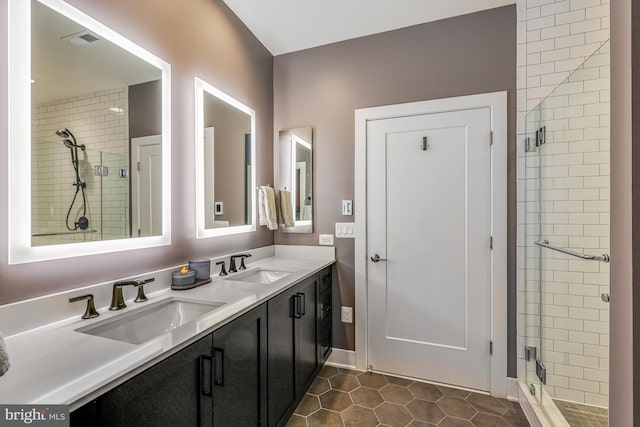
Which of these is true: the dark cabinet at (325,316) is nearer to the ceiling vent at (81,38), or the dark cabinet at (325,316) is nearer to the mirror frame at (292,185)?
the mirror frame at (292,185)

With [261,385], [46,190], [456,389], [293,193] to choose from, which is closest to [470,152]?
[293,193]

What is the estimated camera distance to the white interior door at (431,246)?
2123 mm

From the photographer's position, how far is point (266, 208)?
2418 millimetres

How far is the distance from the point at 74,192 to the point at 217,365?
95cm

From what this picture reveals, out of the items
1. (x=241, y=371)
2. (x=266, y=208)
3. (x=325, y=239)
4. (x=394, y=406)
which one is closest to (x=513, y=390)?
(x=394, y=406)

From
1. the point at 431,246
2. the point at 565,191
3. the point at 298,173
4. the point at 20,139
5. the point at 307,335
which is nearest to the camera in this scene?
the point at 20,139

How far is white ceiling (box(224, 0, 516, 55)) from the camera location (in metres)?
2.07

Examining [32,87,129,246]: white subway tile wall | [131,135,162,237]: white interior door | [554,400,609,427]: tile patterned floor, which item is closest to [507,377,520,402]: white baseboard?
→ [554,400,609,427]: tile patterned floor

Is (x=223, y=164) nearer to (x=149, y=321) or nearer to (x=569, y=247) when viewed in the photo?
(x=149, y=321)

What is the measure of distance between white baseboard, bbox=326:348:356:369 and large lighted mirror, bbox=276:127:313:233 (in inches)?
41.6

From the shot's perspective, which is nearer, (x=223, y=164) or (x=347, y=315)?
(x=223, y=164)

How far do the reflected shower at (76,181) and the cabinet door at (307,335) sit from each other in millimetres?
1151

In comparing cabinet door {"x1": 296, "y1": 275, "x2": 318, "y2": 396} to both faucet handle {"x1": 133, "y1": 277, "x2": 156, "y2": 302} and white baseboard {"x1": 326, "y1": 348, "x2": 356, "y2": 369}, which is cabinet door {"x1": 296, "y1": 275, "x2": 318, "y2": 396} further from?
faucet handle {"x1": 133, "y1": 277, "x2": 156, "y2": 302}

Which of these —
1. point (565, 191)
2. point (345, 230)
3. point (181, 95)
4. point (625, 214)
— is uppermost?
point (181, 95)
